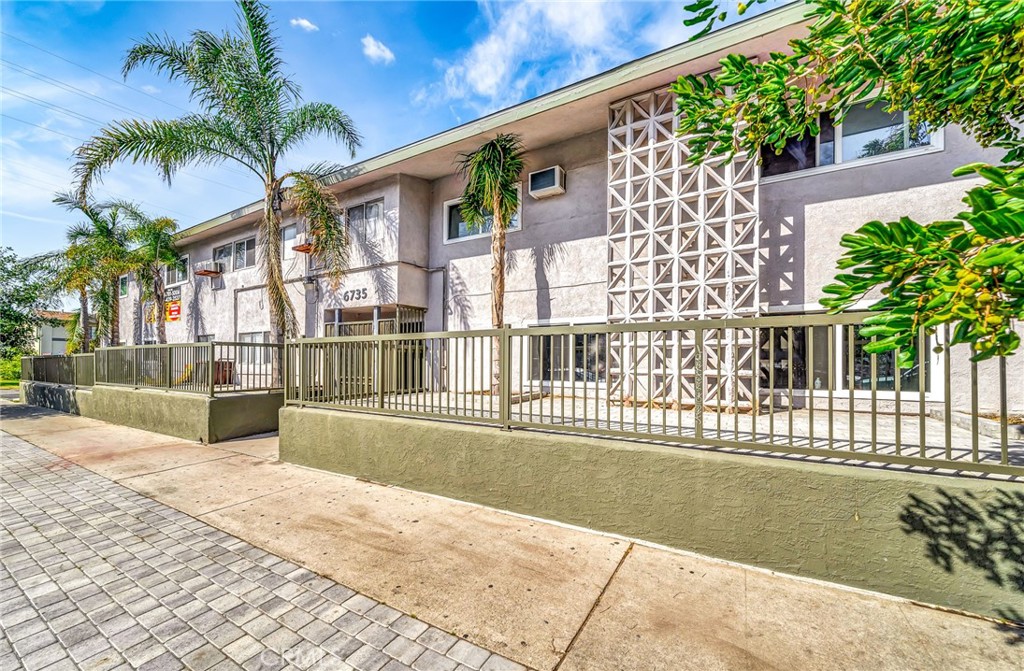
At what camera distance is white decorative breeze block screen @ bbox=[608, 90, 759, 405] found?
7238 millimetres

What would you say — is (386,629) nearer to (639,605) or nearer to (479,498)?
(639,605)

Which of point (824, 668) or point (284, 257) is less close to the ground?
point (284, 257)

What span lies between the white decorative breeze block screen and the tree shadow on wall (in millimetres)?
4352

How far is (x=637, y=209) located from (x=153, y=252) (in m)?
17.2

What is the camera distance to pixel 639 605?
2.76 meters

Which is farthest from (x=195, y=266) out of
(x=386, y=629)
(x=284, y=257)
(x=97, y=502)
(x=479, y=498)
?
(x=386, y=629)

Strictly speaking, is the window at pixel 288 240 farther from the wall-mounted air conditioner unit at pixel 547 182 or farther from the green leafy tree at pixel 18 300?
the green leafy tree at pixel 18 300

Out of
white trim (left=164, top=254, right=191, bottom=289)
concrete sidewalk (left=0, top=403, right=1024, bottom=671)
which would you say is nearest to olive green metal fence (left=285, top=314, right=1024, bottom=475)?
concrete sidewalk (left=0, top=403, right=1024, bottom=671)

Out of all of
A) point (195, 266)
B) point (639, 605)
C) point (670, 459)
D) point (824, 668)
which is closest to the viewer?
point (824, 668)

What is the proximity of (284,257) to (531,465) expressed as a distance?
1264 centimetres

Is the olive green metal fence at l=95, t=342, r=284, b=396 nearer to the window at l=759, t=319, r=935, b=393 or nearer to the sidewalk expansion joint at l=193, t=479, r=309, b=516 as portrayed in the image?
the sidewalk expansion joint at l=193, t=479, r=309, b=516

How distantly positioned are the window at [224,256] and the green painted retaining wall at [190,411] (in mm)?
6663

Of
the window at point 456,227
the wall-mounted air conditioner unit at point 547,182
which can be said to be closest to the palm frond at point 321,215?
the window at point 456,227

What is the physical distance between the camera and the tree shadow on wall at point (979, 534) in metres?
2.51
